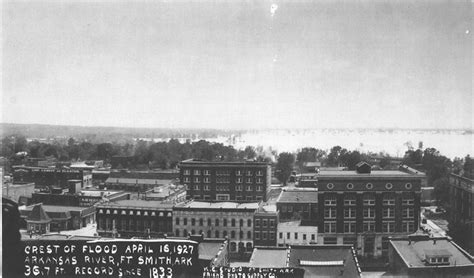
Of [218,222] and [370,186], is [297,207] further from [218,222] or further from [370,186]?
[218,222]

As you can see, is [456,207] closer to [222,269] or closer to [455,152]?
[455,152]

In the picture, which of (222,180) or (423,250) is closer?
(423,250)

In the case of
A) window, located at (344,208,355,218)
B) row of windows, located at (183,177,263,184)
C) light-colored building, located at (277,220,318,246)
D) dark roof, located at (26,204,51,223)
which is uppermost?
row of windows, located at (183,177,263,184)

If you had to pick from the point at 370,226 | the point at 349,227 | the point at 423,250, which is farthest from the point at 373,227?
the point at 423,250

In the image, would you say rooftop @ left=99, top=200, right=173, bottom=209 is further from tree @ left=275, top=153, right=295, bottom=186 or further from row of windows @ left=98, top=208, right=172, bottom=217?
tree @ left=275, top=153, right=295, bottom=186

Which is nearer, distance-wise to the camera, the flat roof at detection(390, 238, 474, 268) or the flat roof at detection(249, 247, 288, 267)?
the flat roof at detection(390, 238, 474, 268)

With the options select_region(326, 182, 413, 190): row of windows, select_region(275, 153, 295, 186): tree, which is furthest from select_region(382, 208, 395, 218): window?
select_region(275, 153, 295, 186): tree

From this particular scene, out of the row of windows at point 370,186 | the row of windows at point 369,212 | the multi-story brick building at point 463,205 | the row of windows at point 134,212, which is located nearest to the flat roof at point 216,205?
the row of windows at point 134,212
